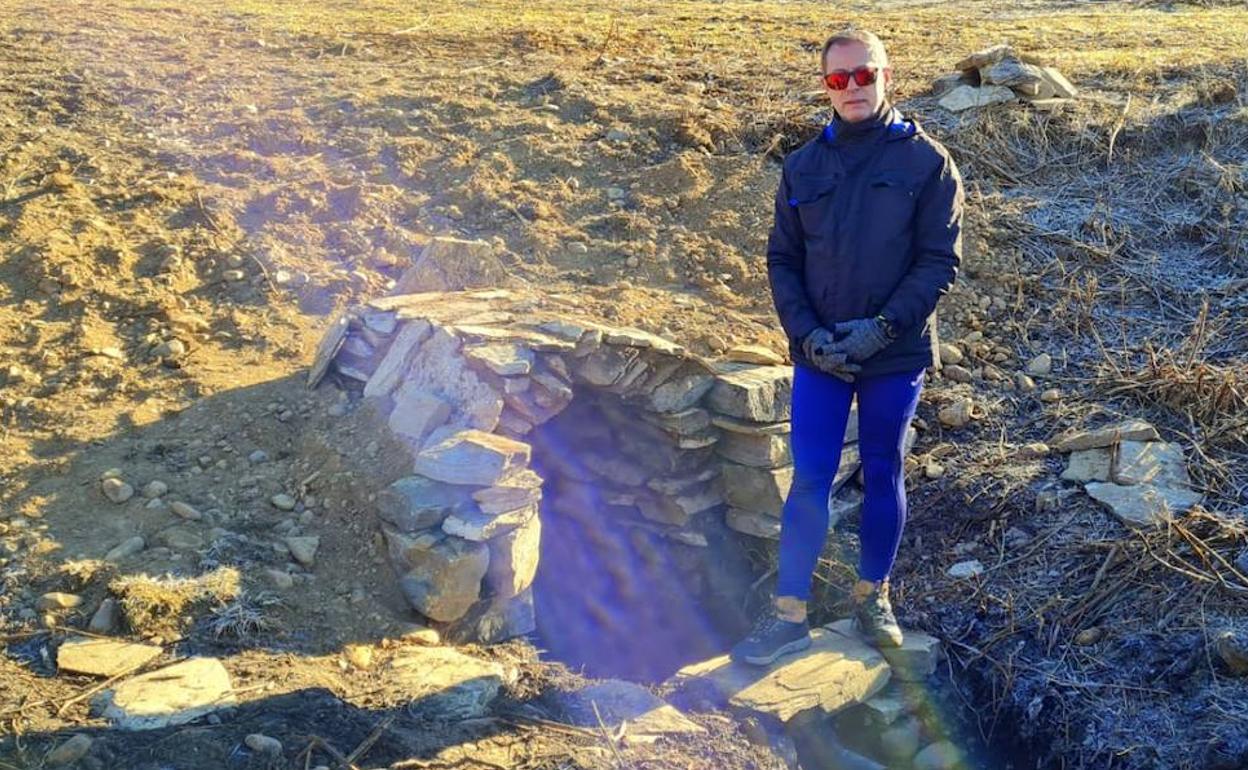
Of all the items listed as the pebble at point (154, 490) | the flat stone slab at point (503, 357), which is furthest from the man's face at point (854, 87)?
the pebble at point (154, 490)

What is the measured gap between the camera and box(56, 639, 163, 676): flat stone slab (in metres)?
3.45

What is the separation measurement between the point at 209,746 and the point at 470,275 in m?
2.96

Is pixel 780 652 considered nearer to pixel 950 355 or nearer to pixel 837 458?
pixel 837 458

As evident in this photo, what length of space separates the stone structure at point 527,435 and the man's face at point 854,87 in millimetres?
1508

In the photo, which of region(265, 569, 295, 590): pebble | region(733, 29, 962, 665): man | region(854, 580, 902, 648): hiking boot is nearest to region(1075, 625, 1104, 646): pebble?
region(854, 580, 902, 648): hiking boot

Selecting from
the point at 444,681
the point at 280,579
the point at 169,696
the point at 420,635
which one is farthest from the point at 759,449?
the point at 169,696

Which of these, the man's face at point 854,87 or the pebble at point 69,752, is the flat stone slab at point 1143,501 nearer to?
the man's face at point 854,87

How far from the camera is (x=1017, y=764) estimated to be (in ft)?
13.8

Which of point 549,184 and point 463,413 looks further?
point 549,184

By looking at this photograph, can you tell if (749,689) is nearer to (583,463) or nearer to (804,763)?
(804,763)

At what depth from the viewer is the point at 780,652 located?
4078 millimetres

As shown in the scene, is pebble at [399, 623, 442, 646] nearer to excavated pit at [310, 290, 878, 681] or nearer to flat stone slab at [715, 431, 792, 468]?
excavated pit at [310, 290, 878, 681]

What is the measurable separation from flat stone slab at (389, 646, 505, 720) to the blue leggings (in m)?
1.10

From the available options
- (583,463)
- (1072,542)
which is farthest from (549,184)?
(1072,542)
